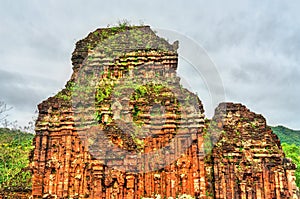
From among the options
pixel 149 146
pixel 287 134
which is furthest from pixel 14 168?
pixel 287 134

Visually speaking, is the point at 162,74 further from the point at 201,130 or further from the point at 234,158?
the point at 234,158

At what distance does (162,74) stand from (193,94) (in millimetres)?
1352

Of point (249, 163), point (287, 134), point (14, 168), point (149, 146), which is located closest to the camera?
point (149, 146)

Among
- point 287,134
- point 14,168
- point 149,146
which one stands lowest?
point 14,168

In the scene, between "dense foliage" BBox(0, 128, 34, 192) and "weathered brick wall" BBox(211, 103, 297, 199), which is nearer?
"weathered brick wall" BBox(211, 103, 297, 199)

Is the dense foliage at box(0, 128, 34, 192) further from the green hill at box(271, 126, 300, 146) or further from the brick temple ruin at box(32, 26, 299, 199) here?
the green hill at box(271, 126, 300, 146)

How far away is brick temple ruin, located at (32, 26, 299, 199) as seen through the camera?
8898 mm

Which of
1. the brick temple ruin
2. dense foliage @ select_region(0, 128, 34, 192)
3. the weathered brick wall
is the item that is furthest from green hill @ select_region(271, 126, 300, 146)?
the brick temple ruin

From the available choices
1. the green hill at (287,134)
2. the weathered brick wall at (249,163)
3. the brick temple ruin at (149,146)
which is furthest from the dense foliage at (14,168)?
the green hill at (287,134)

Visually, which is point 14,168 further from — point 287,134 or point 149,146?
point 287,134

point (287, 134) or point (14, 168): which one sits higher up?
point (287, 134)

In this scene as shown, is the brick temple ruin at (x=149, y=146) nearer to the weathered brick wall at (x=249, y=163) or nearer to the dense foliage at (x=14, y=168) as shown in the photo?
the weathered brick wall at (x=249, y=163)

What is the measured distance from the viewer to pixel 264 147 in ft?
31.9

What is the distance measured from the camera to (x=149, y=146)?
30.0 feet
